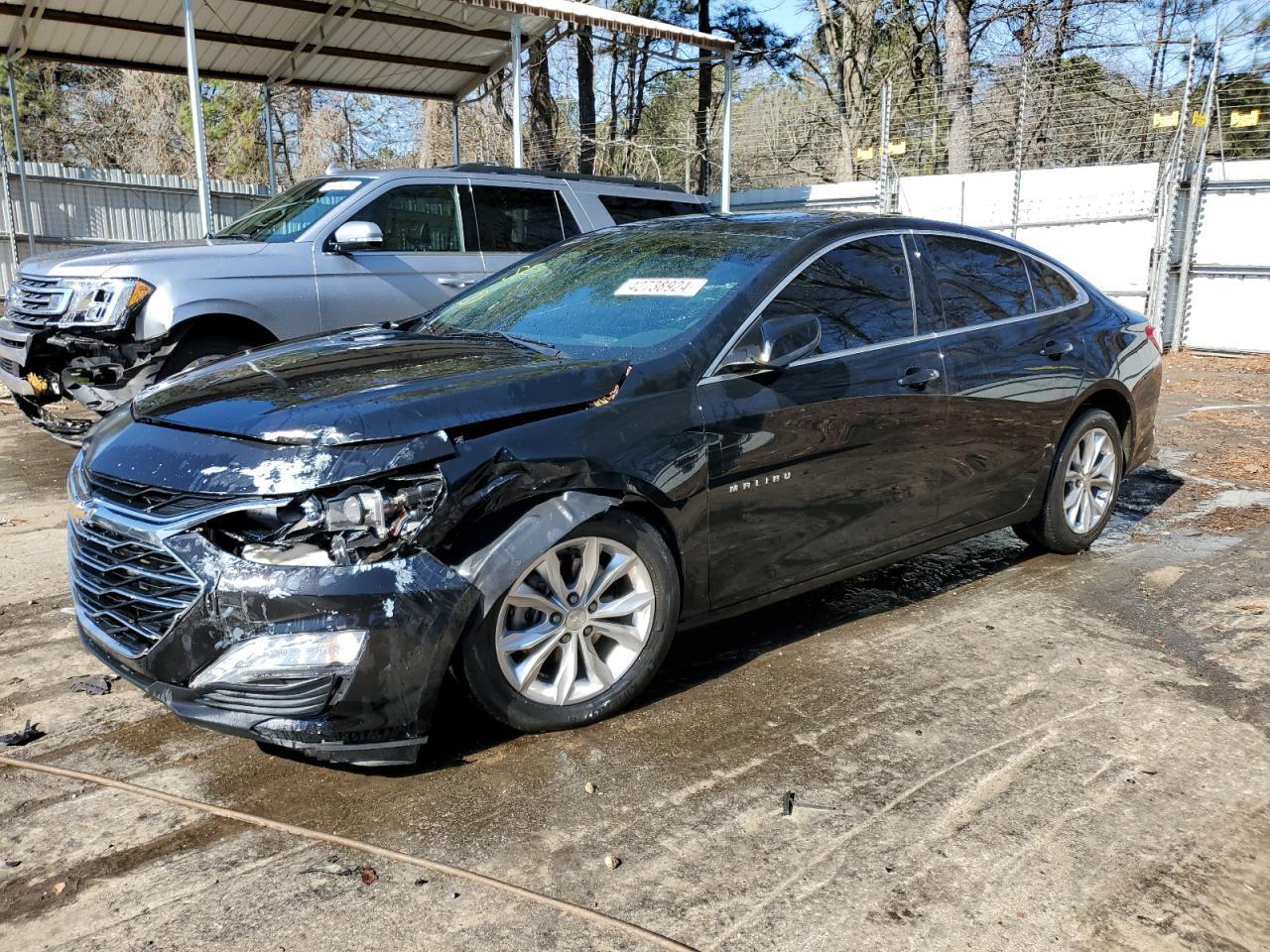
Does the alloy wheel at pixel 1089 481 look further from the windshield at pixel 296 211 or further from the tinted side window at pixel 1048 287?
the windshield at pixel 296 211

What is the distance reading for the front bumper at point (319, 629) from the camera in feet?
8.80

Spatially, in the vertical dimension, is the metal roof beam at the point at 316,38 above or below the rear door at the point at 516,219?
above

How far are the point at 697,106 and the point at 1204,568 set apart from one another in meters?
23.5

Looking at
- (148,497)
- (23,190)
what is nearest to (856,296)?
(148,497)

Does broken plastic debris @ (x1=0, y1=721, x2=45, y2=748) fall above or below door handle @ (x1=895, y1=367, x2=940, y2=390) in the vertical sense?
below

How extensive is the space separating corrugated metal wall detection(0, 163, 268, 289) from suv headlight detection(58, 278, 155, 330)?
8.47m

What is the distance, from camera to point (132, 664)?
2883 mm

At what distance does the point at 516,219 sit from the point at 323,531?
576 centimetres

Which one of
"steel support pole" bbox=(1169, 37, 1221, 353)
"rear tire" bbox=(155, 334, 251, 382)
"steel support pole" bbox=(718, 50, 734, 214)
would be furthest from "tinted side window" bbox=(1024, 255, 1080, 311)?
"steel support pole" bbox=(1169, 37, 1221, 353)

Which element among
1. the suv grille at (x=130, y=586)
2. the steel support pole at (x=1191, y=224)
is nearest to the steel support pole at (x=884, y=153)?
the steel support pole at (x=1191, y=224)

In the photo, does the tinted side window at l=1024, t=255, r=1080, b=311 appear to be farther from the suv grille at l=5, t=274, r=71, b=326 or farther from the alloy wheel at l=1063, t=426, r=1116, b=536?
the suv grille at l=5, t=274, r=71, b=326

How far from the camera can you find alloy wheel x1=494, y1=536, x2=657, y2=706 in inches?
121

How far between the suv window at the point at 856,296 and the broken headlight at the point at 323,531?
1.66 meters

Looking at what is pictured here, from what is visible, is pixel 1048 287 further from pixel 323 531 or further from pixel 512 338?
pixel 323 531
